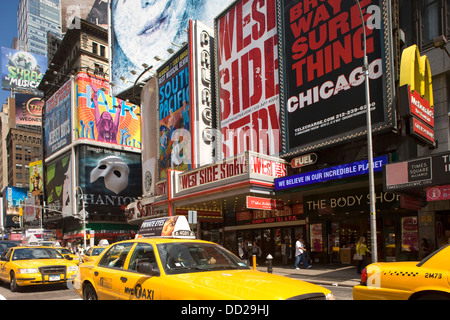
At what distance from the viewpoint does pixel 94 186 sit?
6347cm

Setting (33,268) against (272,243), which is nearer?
(33,268)

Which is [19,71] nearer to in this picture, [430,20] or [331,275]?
[430,20]

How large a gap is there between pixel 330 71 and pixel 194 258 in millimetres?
15449

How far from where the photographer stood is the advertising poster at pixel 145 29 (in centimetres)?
3871

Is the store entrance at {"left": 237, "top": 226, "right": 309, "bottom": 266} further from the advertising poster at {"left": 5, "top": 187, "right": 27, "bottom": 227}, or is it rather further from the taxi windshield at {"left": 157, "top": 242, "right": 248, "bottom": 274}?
the advertising poster at {"left": 5, "top": 187, "right": 27, "bottom": 227}

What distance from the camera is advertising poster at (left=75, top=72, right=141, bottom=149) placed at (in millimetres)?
61438

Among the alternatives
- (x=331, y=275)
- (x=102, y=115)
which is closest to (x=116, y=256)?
(x=331, y=275)

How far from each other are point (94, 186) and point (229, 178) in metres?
47.1

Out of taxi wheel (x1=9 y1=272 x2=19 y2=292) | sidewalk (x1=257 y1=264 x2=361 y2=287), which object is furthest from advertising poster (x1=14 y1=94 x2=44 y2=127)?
taxi wheel (x1=9 y1=272 x2=19 y2=292)

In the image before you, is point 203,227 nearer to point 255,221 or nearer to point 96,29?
point 255,221

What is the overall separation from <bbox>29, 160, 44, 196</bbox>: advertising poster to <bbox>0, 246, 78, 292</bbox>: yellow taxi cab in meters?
64.2

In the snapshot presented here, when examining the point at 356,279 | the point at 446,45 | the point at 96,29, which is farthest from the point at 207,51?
the point at 96,29

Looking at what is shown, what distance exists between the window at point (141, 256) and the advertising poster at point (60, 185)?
192ft

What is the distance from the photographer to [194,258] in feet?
20.9
